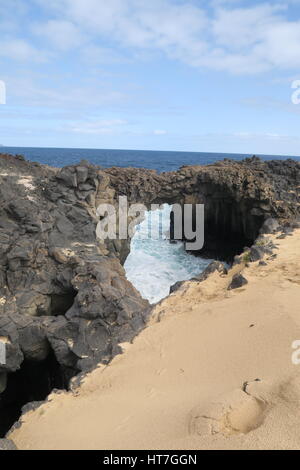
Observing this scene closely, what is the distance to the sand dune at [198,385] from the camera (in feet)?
13.4

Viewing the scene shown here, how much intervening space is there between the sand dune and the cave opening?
3433 millimetres

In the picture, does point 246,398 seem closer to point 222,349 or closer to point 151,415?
point 151,415

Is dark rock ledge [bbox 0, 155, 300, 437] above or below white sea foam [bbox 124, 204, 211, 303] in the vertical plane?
above

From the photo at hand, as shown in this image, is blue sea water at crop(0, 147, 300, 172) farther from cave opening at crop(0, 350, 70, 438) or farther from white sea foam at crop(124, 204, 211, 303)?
cave opening at crop(0, 350, 70, 438)

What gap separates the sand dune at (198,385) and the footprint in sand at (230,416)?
0.04 feet

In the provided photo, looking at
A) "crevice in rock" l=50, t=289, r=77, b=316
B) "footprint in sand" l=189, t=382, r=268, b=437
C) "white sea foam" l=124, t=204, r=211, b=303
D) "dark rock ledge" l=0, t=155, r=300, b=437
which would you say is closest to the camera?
"footprint in sand" l=189, t=382, r=268, b=437

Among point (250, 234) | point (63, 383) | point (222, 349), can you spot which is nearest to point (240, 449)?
point (222, 349)

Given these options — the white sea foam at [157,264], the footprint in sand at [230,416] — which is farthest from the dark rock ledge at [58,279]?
the footprint in sand at [230,416]

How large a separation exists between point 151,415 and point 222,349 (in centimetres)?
190

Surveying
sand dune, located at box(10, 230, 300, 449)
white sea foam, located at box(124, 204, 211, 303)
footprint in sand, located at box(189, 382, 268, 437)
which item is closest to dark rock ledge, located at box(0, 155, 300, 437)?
sand dune, located at box(10, 230, 300, 449)

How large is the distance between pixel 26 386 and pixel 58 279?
3.14 meters

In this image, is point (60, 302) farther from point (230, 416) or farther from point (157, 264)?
point (157, 264)

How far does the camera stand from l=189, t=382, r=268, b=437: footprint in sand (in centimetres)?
404

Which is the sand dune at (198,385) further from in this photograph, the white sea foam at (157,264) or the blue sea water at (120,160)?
the blue sea water at (120,160)
